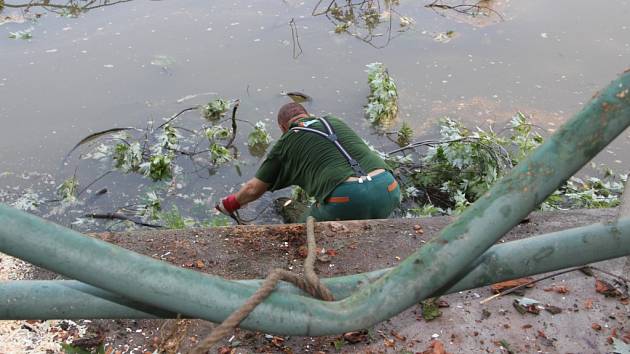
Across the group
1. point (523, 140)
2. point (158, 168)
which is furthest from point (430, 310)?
point (158, 168)

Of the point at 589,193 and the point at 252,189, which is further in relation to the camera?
the point at 589,193

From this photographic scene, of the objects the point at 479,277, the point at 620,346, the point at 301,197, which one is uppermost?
the point at 479,277

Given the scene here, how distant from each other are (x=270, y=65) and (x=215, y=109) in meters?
1.14

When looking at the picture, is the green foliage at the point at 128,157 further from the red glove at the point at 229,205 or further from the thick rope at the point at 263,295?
the thick rope at the point at 263,295

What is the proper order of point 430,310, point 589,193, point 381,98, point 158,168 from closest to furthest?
point 430,310, point 589,193, point 158,168, point 381,98

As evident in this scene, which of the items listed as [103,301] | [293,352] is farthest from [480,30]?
[103,301]

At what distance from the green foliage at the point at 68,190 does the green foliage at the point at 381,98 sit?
291 centimetres

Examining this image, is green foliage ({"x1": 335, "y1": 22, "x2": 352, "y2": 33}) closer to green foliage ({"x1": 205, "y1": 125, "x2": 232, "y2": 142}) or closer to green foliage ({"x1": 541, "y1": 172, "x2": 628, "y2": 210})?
green foliage ({"x1": 205, "y1": 125, "x2": 232, "y2": 142})

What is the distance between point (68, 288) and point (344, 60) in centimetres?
616

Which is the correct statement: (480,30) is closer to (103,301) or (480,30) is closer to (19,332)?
(19,332)

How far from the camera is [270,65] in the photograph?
7203 mm

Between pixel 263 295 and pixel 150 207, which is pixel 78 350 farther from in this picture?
pixel 150 207

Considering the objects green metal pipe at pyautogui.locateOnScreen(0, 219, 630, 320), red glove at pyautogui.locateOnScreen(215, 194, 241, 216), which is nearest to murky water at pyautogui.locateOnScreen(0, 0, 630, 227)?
red glove at pyautogui.locateOnScreen(215, 194, 241, 216)

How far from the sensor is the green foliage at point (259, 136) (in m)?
6.06
